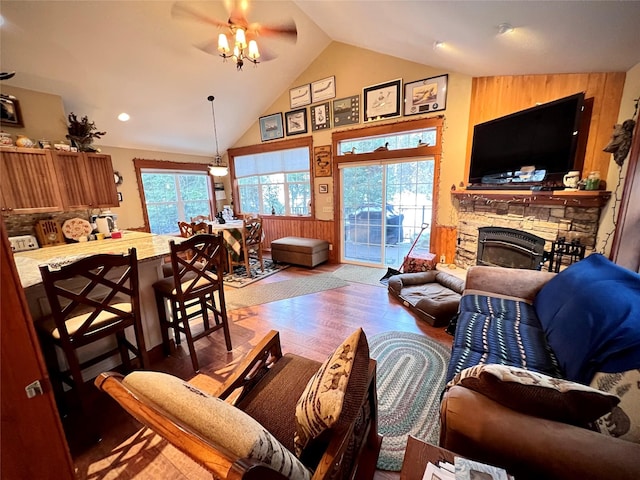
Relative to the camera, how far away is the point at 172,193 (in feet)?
17.4

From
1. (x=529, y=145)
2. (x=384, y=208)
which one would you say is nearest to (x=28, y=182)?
(x=384, y=208)

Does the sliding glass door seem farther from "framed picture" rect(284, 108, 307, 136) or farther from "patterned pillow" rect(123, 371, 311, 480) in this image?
"patterned pillow" rect(123, 371, 311, 480)

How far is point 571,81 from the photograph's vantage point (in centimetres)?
246

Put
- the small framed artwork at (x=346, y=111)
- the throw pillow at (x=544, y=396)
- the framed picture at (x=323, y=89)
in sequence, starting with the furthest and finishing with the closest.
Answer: the framed picture at (x=323, y=89) → the small framed artwork at (x=346, y=111) → the throw pillow at (x=544, y=396)

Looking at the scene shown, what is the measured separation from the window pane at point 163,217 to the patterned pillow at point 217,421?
518cm

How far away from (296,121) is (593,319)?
16.1 ft

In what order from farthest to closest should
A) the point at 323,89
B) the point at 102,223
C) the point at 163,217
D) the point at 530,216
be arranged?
1. the point at 163,217
2. the point at 323,89
3. the point at 102,223
4. the point at 530,216

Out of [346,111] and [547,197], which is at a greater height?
[346,111]

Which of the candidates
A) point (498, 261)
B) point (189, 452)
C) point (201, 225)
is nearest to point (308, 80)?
point (201, 225)

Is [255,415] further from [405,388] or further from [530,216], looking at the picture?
[530,216]

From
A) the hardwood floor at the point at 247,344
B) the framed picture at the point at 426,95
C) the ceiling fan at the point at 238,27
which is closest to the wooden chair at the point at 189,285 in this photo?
the hardwood floor at the point at 247,344

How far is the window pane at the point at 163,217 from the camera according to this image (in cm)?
499

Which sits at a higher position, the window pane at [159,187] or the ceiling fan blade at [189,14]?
the ceiling fan blade at [189,14]

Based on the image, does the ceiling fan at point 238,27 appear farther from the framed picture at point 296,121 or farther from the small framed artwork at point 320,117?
the framed picture at point 296,121
